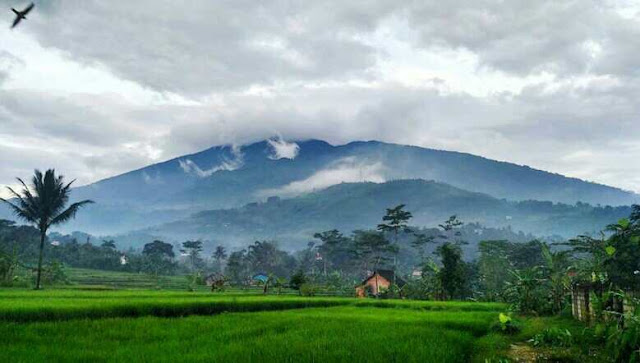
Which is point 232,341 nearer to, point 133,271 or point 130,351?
point 130,351

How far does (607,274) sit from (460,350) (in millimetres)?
11090

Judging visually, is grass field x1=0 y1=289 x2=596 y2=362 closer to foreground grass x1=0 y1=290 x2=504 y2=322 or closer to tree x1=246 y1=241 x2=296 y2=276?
foreground grass x1=0 y1=290 x2=504 y2=322

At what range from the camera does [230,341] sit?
988 centimetres

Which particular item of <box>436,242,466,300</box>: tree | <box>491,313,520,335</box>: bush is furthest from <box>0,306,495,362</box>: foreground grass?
<box>436,242,466,300</box>: tree

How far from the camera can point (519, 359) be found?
9.09 metres

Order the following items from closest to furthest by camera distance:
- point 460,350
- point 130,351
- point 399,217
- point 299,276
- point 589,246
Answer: point 130,351
point 460,350
point 589,246
point 299,276
point 399,217

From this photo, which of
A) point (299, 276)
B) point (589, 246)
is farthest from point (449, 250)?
point (299, 276)

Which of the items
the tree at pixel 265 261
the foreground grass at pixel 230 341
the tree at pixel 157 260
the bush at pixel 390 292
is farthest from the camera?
the tree at pixel 265 261

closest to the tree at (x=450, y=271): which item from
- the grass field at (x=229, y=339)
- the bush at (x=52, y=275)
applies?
the grass field at (x=229, y=339)

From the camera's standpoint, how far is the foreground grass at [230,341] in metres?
8.29

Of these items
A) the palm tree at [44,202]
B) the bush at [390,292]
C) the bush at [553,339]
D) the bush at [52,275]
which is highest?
the palm tree at [44,202]

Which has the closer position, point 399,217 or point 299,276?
point 299,276

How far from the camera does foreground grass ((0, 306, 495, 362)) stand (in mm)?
8289

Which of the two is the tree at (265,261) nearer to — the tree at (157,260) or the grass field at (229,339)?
the tree at (157,260)
